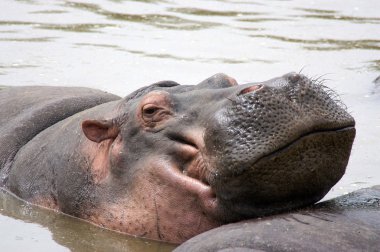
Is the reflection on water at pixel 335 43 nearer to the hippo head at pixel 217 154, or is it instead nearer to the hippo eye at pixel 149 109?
the hippo head at pixel 217 154

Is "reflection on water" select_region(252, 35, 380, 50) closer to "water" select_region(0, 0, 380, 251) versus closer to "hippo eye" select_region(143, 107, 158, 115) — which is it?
"water" select_region(0, 0, 380, 251)

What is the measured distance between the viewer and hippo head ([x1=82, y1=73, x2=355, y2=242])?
17.0 feet

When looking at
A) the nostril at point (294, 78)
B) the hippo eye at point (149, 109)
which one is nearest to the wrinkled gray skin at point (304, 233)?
the nostril at point (294, 78)

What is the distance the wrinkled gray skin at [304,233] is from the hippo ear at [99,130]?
4.99 ft

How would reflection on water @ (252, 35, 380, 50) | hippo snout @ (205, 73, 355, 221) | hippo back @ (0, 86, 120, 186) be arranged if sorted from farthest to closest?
reflection on water @ (252, 35, 380, 50)
hippo back @ (0, 86, 120, 186)
hippo snout @ (205, 73, 355, 221)

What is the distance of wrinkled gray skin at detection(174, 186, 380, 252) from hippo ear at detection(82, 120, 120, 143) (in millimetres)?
1521

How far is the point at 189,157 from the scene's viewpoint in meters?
5.71

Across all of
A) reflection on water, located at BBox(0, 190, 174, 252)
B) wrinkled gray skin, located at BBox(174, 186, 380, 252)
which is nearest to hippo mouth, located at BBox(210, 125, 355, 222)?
wrinkled gray skin, located at BBox(174, 186, 380, 252)

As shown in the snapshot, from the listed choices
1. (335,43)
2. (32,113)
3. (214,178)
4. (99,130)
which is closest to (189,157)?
(214,178)

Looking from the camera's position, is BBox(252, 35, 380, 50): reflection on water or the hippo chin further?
BBox(252, 35, 380, 50): reflection on water

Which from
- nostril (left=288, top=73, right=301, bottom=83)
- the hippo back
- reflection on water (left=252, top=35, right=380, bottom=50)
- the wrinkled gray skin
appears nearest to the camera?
the wrinkled gray skin

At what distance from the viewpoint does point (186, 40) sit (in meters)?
13.2

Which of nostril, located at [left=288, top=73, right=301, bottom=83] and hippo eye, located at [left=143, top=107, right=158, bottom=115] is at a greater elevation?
nostril, located at [left=288, top=73, right=301, bottom=83]

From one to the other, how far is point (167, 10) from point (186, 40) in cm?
246
